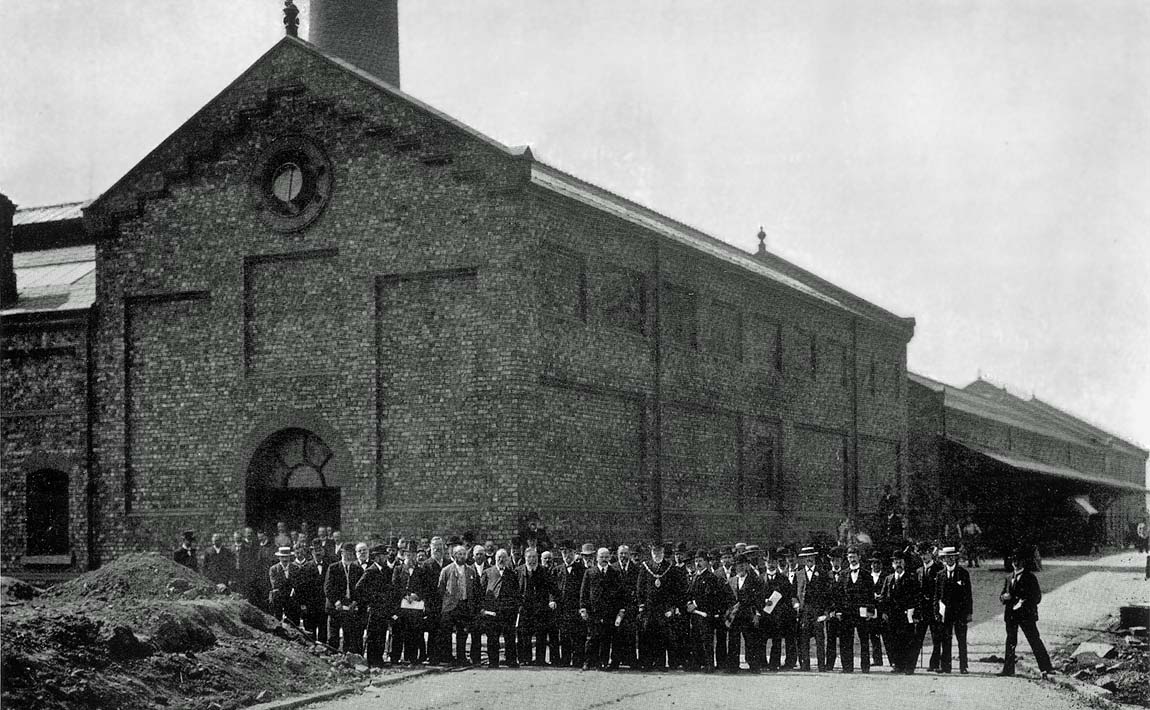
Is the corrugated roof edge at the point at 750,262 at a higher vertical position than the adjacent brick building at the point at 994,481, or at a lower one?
higher

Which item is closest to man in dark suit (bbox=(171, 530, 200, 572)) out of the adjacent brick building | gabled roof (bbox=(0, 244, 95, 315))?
gabled roof (bbox=(0, 244, 95, 315))

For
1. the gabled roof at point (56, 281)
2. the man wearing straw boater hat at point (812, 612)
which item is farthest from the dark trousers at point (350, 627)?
the gabled roof at point (56, 281)

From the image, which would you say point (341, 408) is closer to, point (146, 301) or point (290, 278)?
point (290, 278)

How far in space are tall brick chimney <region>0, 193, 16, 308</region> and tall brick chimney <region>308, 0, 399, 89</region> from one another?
865 cm

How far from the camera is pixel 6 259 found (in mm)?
30938

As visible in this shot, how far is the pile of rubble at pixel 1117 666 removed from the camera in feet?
47.4

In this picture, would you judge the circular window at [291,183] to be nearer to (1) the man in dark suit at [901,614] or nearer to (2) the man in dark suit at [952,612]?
(1) the man in dark suit at [901,614]

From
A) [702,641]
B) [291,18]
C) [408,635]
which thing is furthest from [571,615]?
[291,18]

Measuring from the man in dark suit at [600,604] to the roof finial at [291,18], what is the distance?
13882 millimetres

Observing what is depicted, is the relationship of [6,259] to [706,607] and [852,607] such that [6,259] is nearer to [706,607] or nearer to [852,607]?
[706,607]

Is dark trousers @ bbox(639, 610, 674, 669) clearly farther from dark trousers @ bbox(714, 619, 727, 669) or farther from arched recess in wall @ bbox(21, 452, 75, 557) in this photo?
arched recess in wall @ bbox(21, 452, 75, 557)

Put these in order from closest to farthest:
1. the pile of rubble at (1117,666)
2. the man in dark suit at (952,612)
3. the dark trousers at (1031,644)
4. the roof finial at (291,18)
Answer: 1. the pile of rubble at (1117,666)
2. the dark trousers at (1031,644)
3. the man in dark suit at (952,612)
4. the roof finial at (291,18)

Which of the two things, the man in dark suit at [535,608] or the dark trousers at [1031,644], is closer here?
the dark trousers at [1031,644]

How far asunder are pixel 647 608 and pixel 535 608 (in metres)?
1.48
